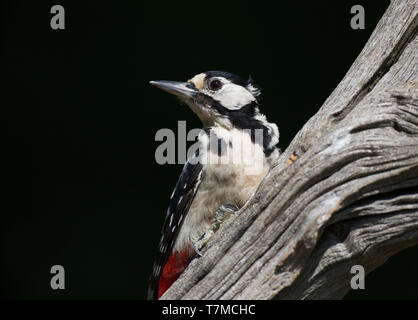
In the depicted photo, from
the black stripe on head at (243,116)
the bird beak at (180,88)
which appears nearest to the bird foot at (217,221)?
the black stripe on head at (243,116)

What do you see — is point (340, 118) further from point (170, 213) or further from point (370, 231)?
point (170, 213)

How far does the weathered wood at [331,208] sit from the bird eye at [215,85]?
2.60ft

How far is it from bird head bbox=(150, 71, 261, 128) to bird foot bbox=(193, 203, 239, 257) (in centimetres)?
43

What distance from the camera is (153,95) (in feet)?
14.9

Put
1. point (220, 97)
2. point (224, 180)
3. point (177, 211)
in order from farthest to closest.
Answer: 1. point (220, 97)
2. point (177, 211)
3. point (224, 180)

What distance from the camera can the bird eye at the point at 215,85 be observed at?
2936 millimetres

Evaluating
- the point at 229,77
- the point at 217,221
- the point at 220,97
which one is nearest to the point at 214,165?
the point at 217,221

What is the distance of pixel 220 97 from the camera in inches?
114

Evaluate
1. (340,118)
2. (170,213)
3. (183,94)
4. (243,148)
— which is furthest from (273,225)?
(183,94)

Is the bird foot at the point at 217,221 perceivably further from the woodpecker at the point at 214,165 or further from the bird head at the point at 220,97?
the bird head at the point at 220,97

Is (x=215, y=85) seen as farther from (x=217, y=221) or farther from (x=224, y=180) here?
(x=217, y=221)

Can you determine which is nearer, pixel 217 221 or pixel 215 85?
pixel 217 221

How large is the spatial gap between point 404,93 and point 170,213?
1258 mm

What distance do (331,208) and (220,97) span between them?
1.11 metres
